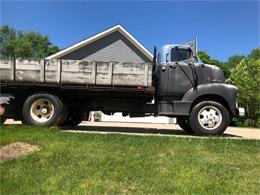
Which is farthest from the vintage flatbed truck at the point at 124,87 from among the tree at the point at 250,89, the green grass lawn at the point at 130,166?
the tree at the point at 250,89

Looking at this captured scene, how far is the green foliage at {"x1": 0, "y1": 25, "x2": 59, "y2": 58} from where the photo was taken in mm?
73375

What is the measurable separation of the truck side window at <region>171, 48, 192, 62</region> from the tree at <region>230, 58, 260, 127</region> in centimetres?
2016

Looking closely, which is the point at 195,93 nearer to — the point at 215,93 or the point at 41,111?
the point at 215,93

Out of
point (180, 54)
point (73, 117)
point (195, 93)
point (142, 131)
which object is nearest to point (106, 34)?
point (73, 117)

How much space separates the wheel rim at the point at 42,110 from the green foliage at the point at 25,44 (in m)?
61.9

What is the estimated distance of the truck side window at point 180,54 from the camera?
12.3 metres

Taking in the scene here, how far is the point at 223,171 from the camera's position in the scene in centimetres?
724

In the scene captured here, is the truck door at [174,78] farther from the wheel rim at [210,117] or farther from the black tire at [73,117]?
the black tire at [73,117]

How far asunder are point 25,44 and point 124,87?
211ft

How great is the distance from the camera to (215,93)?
1162 centimetres

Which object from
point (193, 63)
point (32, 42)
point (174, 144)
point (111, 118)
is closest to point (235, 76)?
point (111, 118)

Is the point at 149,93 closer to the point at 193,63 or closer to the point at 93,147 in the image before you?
the point at 193,63

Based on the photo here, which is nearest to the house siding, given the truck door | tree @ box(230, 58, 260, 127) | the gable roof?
the gable roof

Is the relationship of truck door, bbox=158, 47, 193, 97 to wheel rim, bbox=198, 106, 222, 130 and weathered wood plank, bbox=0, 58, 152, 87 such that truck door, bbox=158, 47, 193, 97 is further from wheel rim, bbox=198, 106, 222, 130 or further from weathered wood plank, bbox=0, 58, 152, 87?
wheel rim, bbox=198, 106, 222, 130
